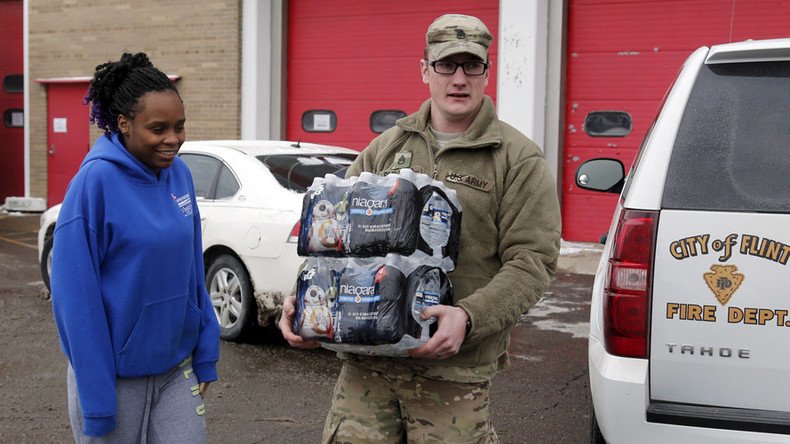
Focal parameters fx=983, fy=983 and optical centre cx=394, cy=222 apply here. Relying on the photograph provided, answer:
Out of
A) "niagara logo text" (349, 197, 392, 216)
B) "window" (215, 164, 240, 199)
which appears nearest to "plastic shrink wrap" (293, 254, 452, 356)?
"niagara logo text" (349, 197, 392, 216)

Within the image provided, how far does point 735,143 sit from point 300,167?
16.1ft

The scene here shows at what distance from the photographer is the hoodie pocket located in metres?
2.85

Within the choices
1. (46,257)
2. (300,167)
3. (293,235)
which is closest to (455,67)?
(293,235)

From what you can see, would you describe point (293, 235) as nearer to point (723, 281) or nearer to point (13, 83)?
point (723, 281)

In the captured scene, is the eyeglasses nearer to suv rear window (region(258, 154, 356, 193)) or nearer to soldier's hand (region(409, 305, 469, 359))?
soldier's hand (region(409, 305, 469, 359))

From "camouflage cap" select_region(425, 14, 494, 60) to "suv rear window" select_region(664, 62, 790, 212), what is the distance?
2.40ft

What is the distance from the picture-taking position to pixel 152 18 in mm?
15492

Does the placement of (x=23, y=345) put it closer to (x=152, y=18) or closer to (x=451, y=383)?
(x=451, y=383)

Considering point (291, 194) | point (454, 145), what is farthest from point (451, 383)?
point (291, 194)

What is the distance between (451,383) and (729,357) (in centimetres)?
84

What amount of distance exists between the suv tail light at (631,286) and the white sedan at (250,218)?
4100mm

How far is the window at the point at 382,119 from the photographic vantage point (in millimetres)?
13969

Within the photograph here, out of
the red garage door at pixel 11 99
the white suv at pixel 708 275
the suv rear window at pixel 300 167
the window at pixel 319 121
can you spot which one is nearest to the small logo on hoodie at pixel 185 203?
the white suv at pixel 708 275

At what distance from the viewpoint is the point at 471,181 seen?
114 inches
